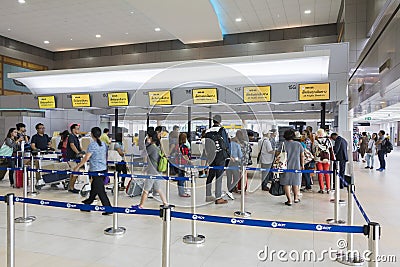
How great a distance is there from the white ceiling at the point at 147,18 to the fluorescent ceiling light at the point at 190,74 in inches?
91.5

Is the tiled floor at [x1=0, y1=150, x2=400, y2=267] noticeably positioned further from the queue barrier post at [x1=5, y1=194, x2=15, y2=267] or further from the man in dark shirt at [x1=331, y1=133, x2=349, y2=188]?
the man in dark shirt at [x1=331, y1=133, x2=349, y2=188]

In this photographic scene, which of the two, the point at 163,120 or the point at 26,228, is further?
the point at 163,120

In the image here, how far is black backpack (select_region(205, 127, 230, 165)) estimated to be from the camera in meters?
6.36

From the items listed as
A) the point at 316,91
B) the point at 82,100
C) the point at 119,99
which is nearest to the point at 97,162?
the point at 119,99

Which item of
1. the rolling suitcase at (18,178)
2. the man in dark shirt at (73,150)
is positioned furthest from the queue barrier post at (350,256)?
the rolling suitcase at (18,178)

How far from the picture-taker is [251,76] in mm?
8867

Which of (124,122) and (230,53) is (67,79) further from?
(230,53)

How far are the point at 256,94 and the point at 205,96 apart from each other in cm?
140

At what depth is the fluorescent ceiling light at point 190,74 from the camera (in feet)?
25.9

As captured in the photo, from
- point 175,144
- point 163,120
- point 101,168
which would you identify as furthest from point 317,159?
point 163,120

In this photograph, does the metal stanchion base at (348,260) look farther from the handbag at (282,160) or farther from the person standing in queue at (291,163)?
the handbag at (282,160)

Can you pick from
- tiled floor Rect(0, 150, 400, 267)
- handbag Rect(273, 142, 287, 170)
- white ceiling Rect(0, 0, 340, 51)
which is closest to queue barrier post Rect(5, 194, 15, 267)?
tiled floor Rect(0, 150, 400, 267)

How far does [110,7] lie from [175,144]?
689 centimetres

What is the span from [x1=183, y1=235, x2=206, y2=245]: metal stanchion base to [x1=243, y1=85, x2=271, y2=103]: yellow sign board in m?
4.66
